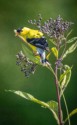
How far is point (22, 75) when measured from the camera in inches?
112

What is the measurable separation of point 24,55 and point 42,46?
0.27 feet

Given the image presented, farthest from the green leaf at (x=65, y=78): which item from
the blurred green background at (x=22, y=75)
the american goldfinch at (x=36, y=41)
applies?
the blurred green background at (x=22, y=75)

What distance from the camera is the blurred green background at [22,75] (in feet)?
8.87

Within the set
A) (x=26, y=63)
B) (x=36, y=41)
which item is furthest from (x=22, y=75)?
(x=26, y=63)

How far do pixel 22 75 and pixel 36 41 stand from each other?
5.63 feet

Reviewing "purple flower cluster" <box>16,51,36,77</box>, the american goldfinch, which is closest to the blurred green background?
the american goldfinch

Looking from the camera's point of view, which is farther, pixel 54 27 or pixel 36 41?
pixel 36 41

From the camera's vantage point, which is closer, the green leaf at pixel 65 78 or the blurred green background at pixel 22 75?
the green leaf at pixel 65 78

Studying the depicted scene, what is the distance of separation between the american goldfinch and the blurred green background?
152cm

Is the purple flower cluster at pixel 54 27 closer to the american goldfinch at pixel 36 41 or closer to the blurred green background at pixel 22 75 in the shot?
the american goldfinch at pixel 36 41

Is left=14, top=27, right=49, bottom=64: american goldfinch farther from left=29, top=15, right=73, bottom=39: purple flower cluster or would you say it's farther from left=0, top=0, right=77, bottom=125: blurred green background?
left=0, top=0, right=77, bottom=125: blurred green background

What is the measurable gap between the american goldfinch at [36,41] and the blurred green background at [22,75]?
1.52 m

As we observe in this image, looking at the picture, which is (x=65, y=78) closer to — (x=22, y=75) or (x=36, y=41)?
(x=36, y=41)

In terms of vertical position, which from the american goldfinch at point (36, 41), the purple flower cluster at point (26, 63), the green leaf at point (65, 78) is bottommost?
the green leaf at point (65, 78)
